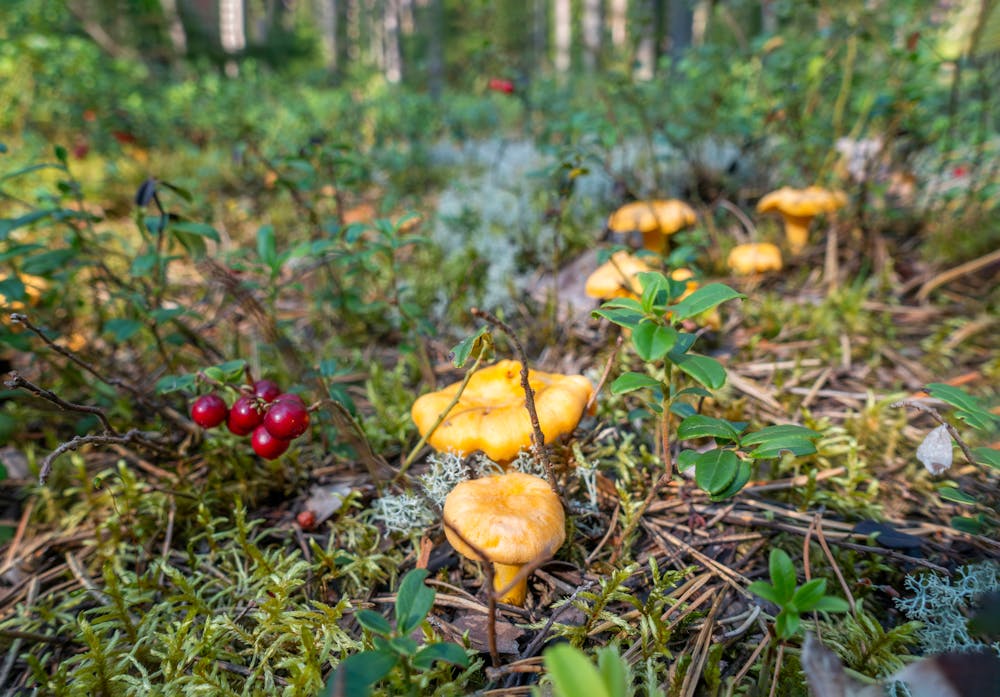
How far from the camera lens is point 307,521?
1.93m

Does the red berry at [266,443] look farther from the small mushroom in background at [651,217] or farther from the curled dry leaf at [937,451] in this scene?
the small mushroom in background at [651,217]

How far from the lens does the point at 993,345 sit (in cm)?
288

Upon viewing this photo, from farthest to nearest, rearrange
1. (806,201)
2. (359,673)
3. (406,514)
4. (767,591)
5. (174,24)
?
(174,24) → (806,201) → (406,514) → (767,591) → (359,673)

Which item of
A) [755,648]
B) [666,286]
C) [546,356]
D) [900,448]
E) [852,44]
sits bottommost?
[755,648]

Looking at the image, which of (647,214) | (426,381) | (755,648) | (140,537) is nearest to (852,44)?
(647,214)

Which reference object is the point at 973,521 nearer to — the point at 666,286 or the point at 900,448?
the point at 900,448

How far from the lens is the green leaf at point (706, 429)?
52.2 inches

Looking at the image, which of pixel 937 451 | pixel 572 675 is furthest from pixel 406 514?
pixel 937 451

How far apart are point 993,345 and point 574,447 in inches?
102

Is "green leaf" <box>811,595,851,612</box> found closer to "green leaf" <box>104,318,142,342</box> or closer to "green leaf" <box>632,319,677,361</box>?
"green leaf" <box>632,319,677,361</box>

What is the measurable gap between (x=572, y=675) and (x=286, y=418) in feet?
3.37

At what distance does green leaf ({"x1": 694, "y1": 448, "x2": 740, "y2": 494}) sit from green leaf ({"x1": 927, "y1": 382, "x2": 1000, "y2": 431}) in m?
0.50

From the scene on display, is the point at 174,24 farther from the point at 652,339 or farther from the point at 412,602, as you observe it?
the point at 412,602

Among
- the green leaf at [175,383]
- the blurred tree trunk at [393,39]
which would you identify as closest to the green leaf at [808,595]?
the green leaf at [175,383]
